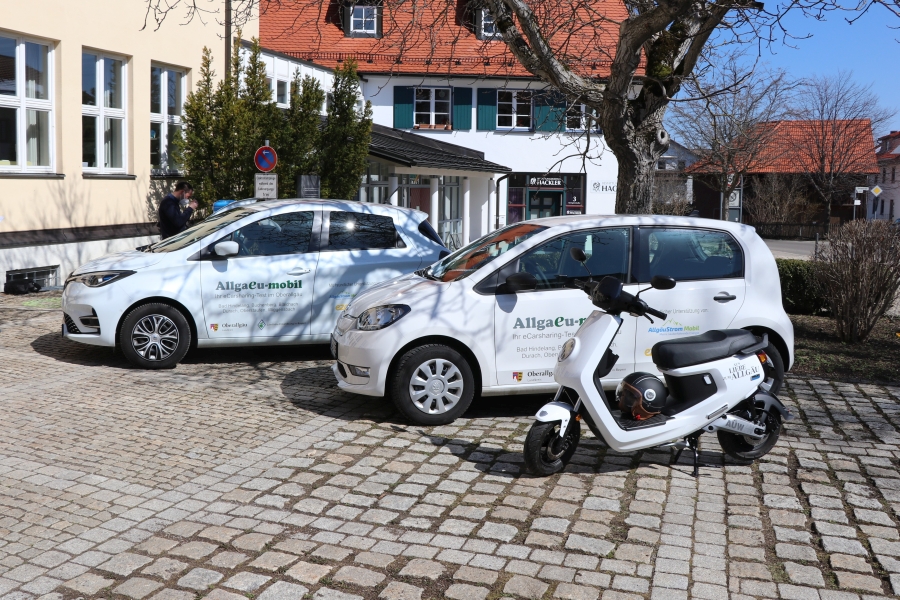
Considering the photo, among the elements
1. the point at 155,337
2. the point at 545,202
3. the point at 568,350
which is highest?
the point at 545,202

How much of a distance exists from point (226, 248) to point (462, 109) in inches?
1141

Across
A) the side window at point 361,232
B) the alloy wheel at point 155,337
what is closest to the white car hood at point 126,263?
the alloy wheel at point 155,337

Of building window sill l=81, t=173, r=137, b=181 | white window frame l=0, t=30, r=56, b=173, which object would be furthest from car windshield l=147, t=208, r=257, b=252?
building window sill l=81, t=173, r=137, b=181

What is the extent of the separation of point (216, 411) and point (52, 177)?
391 inches

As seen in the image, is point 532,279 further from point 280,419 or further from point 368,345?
point 280,419

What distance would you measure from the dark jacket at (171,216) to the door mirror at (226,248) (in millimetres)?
5678

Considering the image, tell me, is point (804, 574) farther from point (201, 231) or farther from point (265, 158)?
point (265, 158)

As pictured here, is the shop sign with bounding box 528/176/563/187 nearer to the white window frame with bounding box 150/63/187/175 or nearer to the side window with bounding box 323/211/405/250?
the white window frame with bounding box 150/63/187/175

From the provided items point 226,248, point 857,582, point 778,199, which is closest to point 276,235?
point 226,248

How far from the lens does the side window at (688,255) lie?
742cm

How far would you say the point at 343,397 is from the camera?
322 inches

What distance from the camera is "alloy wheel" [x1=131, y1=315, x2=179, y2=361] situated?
30.0ft

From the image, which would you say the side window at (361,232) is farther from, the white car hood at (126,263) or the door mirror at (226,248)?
the white car hood at (126,263)

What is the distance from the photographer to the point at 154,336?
30.0ft
